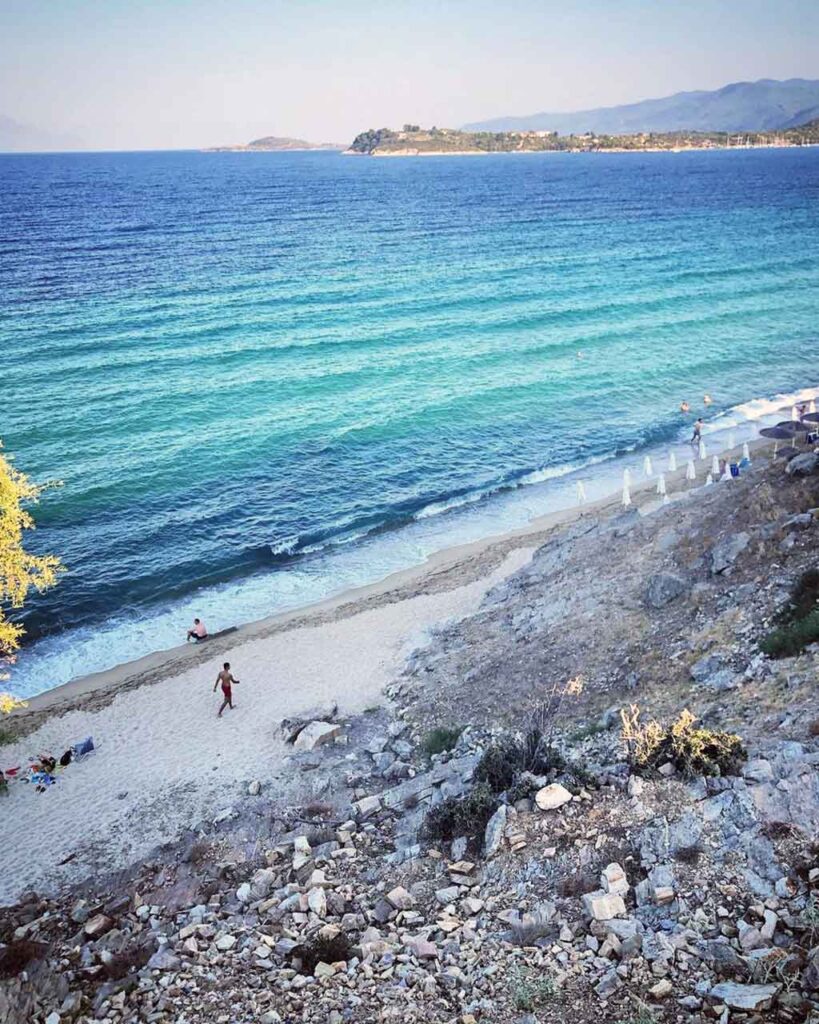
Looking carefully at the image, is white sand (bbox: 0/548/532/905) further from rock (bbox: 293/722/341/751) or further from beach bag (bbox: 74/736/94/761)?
rock (bbox: 293/722/341/751)

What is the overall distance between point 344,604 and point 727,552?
13656 mm

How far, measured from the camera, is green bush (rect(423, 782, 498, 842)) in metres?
12.8

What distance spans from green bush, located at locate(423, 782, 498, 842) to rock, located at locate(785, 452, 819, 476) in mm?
12120

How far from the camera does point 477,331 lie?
5791 cm

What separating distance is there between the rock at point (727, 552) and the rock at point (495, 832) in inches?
349

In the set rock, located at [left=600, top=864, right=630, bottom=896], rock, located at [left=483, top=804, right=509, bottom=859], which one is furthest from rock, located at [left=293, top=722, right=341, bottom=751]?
rock, located at [left=600, top=864, right=630, bottom=896]

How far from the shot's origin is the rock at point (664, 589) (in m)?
18.7

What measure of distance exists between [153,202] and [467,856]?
455 ft

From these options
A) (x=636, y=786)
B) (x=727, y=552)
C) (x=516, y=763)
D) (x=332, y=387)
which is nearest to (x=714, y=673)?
(x=636, y=786)

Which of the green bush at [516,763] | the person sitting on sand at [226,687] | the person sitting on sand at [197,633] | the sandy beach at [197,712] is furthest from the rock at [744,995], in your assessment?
the person sitting on sand at [197,633]

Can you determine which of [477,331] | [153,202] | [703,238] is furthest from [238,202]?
[477,331]

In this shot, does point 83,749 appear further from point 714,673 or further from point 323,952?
point 714,673

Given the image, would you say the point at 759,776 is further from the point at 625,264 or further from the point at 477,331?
the point at 625,264

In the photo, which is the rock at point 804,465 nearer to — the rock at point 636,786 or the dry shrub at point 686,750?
the dry shrub at point 686,750
